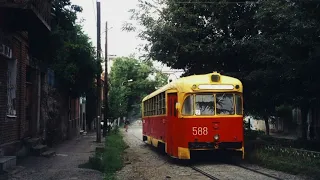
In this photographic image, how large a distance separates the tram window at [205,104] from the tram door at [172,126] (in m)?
0.80

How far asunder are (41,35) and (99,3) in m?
10.7

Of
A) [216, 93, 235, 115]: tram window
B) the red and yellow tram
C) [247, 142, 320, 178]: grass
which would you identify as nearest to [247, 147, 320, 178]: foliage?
[247, 142, 320, 178]: grass

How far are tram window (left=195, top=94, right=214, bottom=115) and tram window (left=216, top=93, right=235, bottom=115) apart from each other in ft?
0.79

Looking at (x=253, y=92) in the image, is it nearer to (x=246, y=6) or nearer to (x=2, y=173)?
(x=246, y=6)

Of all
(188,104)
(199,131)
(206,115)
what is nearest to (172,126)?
(188,104)

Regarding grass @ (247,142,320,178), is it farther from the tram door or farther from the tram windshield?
the tram door

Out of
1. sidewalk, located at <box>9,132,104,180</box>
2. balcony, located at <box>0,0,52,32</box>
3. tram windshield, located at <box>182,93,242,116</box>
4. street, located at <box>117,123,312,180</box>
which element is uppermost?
balcony, located at <box>0,0,52,32</box>

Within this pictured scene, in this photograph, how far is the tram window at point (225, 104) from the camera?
46.3ft

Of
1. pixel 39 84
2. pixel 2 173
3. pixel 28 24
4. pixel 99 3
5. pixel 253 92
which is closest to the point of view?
pixel 2 173

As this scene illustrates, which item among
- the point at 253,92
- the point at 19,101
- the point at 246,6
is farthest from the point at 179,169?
the point at 246,6

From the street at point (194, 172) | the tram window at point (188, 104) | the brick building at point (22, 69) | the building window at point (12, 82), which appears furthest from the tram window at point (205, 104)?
the building window at point (12, 82)

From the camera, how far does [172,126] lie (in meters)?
14.5

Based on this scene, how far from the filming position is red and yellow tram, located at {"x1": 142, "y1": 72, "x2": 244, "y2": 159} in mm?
13742

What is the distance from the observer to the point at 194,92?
14.0m
